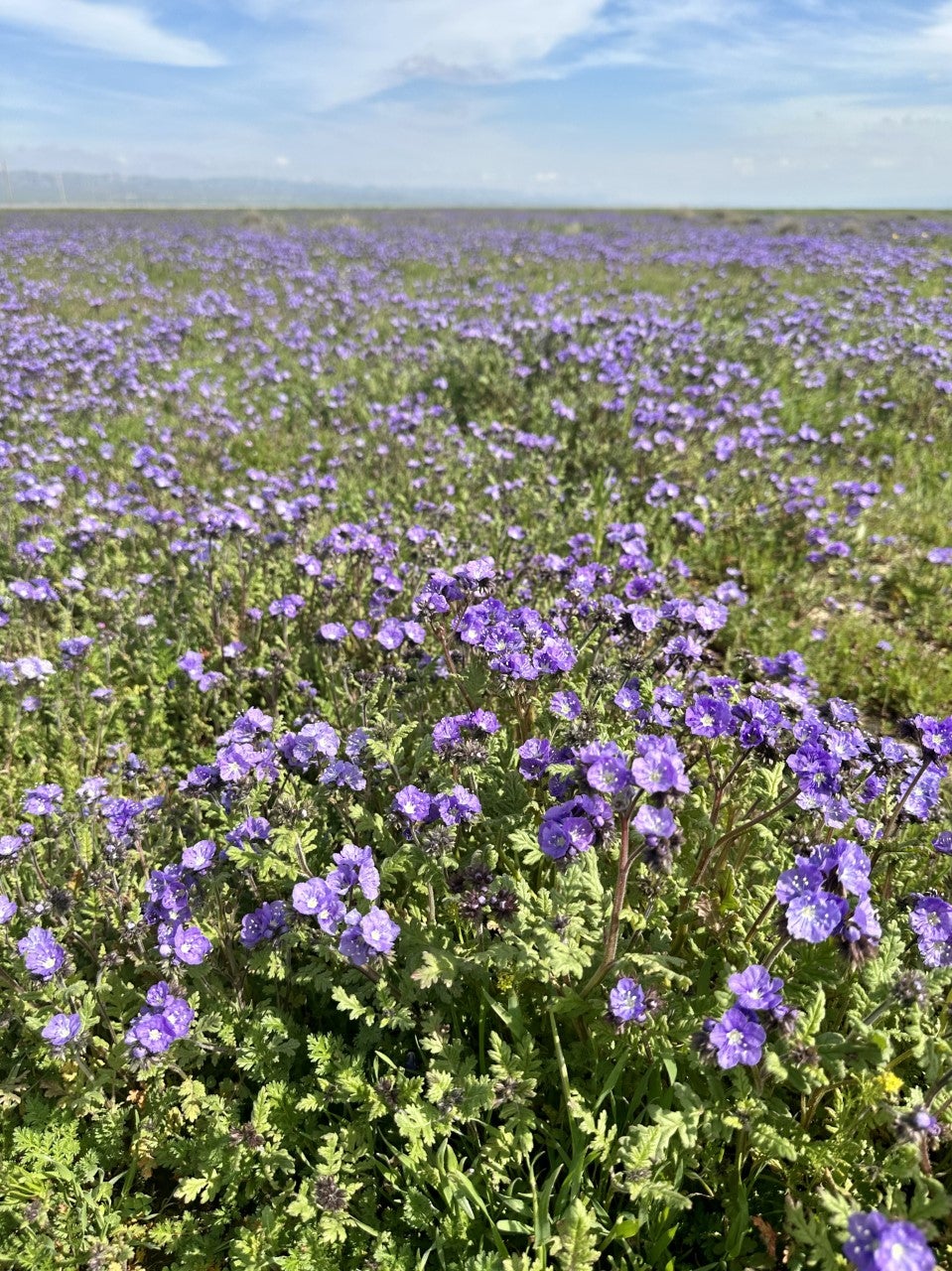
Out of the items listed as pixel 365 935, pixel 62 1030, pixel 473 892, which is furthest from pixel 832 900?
pixel 62 1030

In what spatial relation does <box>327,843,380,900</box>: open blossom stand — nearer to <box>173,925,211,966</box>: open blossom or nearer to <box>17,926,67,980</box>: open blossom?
<box>173,925,211,966</box>: open blossom

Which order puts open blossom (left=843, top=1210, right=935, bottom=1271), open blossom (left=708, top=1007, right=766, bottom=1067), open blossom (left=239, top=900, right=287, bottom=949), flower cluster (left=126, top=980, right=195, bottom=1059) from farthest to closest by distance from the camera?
open blossom (left=239, top=900, right=287, bottom=949)
flower cluster (left=126, top=980, right=195, bottom=1059)
open blossom (left=708, top=1007, right=766, bottom=1067)
open blossom (left=843, top=1210, right=935, bottom=1271)

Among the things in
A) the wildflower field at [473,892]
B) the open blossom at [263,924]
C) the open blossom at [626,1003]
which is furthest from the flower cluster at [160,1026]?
the open blossom at [626,1003]

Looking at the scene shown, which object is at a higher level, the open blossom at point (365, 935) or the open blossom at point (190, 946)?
the open blossom at point (365, 935)

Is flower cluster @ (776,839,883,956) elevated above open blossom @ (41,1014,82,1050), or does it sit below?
above

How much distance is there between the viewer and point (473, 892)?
9.05 ft

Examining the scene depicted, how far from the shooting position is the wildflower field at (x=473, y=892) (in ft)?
7.80

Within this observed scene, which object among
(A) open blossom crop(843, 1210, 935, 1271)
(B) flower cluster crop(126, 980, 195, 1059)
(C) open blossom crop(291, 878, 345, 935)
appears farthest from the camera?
(C) open blossom crop(291, 878, 345, 935)

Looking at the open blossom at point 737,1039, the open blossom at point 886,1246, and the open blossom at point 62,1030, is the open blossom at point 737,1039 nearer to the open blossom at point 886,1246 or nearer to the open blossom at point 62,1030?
the open blossom at point 886,1246

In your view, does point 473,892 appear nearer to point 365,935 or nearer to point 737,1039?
point 365,935

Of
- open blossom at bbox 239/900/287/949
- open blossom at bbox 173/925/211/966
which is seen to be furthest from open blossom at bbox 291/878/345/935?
open blossom at bbox 173/925/211/966

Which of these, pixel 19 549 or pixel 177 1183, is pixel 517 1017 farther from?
pixel 19 549

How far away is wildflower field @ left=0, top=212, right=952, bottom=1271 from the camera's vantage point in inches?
93.7

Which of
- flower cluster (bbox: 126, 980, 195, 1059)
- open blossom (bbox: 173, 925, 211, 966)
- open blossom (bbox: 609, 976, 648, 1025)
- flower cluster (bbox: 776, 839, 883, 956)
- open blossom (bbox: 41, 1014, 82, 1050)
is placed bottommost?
open blossom (bbox: 41, 1014, 82, 1050)
